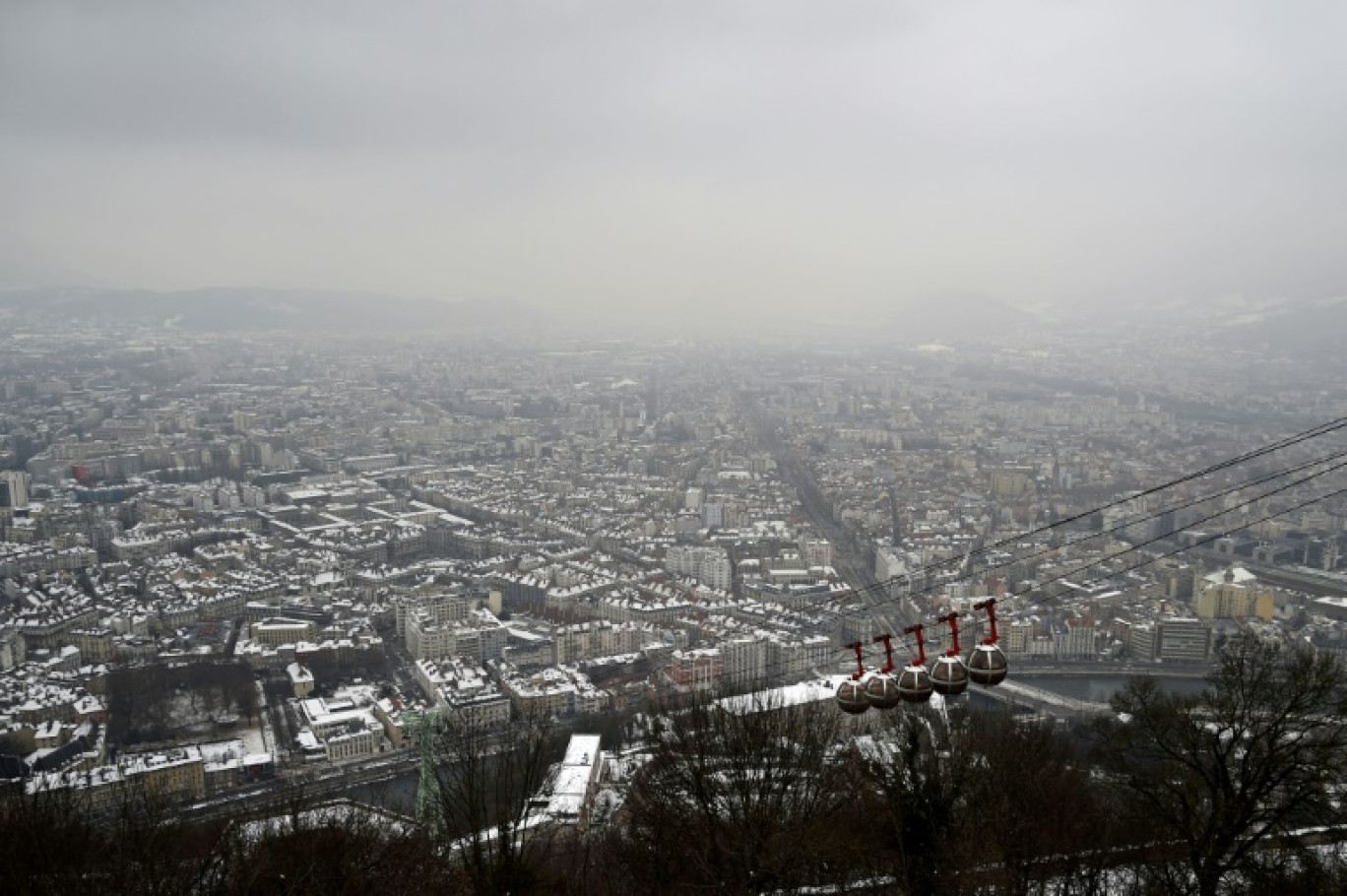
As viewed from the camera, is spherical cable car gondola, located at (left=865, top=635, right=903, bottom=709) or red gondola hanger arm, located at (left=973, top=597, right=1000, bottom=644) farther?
spherical cable car gondola, located at (left=865, top=635, right=903, bottom=709)

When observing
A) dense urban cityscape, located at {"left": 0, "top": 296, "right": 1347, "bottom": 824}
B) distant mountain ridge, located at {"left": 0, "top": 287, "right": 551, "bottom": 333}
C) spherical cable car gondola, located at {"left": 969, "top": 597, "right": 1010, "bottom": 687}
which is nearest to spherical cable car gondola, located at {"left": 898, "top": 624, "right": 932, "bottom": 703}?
spherical cable car gondola, located at {"left": 969, "top": 597, "right": 1010, "bottom": 687}

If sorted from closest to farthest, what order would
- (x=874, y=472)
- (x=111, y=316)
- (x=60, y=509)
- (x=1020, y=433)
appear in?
(x=60, y=509) < (x=874, y=472) < (x=1020, y=433) < (x=111, y=316)

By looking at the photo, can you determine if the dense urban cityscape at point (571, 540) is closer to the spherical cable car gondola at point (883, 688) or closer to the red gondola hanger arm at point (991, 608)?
the red gondola hanger arm at point (991, 608)

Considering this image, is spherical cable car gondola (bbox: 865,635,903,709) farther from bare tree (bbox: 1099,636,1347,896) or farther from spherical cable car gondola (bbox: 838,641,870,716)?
bare tree (bbox: 1099,636,1347,896)

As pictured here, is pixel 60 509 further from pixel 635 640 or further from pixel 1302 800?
pixel 1302 800

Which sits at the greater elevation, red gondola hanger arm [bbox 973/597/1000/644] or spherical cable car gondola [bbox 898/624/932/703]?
red gondola hanger arm [bbox 973/597/1000/644]

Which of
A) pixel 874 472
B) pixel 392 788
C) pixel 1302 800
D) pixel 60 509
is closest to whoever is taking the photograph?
pixel 1302 800

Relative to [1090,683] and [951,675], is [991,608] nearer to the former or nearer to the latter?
[951,675]

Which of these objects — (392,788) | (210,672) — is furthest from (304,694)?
(392,788)

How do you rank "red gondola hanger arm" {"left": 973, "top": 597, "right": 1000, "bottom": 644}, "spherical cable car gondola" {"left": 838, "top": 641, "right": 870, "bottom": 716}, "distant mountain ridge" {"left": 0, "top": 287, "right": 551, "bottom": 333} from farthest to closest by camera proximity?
1. "distant mountain ridge" {"left": 0, "top": 287, "right": 551, "bottom": 333}
2. "spherical cable car gondola" {"left": 838, "top": 641, "right": 870, "bottom": 716}
3. "red gondola hanger arm" {"left": 973, "top": 597, "right": 1000, "bottom": 644}

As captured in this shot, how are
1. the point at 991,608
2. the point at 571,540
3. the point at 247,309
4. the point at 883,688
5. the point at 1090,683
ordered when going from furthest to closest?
1. the point at 247,309
2. the point at 571,540
3. the point at 1090,683
4. the point at 883,688
5. the point at 991,608

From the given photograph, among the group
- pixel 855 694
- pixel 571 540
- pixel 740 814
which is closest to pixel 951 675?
pixel 855 694
